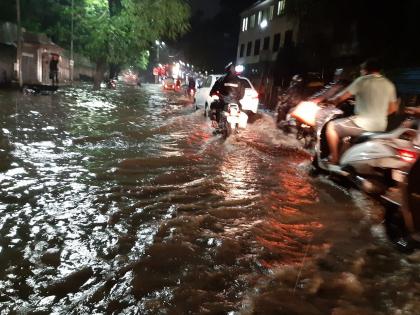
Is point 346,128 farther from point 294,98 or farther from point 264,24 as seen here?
point 264,24

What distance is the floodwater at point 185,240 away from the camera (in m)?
3.01

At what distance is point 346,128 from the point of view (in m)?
5.66

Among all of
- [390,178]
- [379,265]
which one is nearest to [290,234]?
[379,265]

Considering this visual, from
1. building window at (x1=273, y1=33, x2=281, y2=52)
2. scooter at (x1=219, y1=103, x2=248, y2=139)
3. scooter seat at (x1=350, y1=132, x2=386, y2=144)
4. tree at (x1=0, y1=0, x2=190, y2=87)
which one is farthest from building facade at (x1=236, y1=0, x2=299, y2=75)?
scooter seat at (x1=350, y1=132, x2=386, y2=144)

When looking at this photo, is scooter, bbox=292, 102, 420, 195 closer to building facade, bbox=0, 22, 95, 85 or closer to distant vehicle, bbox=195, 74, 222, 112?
distant vehicle, bbox=195, 74, 222, 112

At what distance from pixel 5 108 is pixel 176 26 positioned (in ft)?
55.1

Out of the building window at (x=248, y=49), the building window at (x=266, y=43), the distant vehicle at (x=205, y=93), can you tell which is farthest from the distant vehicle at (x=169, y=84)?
the distant vehicle at (x=205, y=93)

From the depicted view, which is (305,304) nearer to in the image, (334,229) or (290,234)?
(290,234)

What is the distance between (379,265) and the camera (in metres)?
3.76

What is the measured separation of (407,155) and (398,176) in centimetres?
25

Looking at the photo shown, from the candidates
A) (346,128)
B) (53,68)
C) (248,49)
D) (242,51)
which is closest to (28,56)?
(53,68)

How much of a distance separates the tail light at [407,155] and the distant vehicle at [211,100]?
1015cm

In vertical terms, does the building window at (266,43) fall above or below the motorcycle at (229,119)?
above

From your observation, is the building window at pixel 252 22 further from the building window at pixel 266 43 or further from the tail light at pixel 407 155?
the tail light at pixel 407 155
